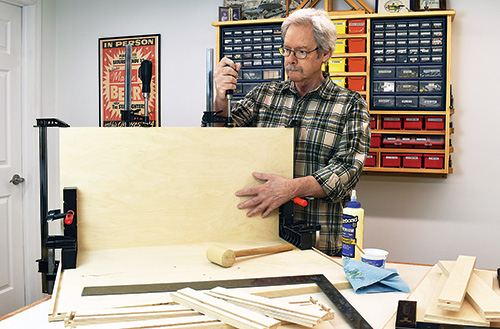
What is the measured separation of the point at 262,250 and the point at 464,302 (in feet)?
1.87

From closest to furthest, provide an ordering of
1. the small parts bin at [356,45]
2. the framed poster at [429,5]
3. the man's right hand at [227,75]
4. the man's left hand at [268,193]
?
the man's left hand at [268,193], the man's right hand at [227,75], the framed poster at [429,5], the small parts bin at [356,45]

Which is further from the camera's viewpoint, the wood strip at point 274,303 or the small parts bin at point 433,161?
the small parts bin at point 433,161

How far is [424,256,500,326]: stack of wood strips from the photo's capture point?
0.90m

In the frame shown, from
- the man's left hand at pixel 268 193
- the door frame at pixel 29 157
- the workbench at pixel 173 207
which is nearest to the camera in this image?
the workbench at pixel 173 207

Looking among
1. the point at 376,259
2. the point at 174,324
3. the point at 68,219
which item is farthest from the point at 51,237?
the point at 376,259

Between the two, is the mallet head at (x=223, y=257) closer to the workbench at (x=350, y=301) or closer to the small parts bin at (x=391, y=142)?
the workbench at (x=350, y=301)

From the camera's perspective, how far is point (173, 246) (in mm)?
Answer: 1474

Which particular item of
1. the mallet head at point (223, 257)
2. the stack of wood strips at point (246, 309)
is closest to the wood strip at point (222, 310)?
the stack of wood strips at point (246, 309)

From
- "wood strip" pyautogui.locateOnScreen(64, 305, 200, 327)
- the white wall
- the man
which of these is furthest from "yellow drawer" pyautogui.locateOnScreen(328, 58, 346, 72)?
"wood strip" pyautogui.locateOnScreen(64, 305, 200, 327)

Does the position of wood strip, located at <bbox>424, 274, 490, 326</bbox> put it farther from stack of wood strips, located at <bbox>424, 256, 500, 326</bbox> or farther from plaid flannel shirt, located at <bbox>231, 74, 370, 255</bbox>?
plaid flannel shirt, located at <bbox>231, 74, 370, 255</bbox>

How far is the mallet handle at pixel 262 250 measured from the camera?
4.32ft

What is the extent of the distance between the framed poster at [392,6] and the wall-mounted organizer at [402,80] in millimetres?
43

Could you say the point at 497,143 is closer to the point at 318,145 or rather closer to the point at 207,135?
the point at 318,145

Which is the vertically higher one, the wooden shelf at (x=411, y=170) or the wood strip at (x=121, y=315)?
the wooden shelf at (x=411, y=170)
